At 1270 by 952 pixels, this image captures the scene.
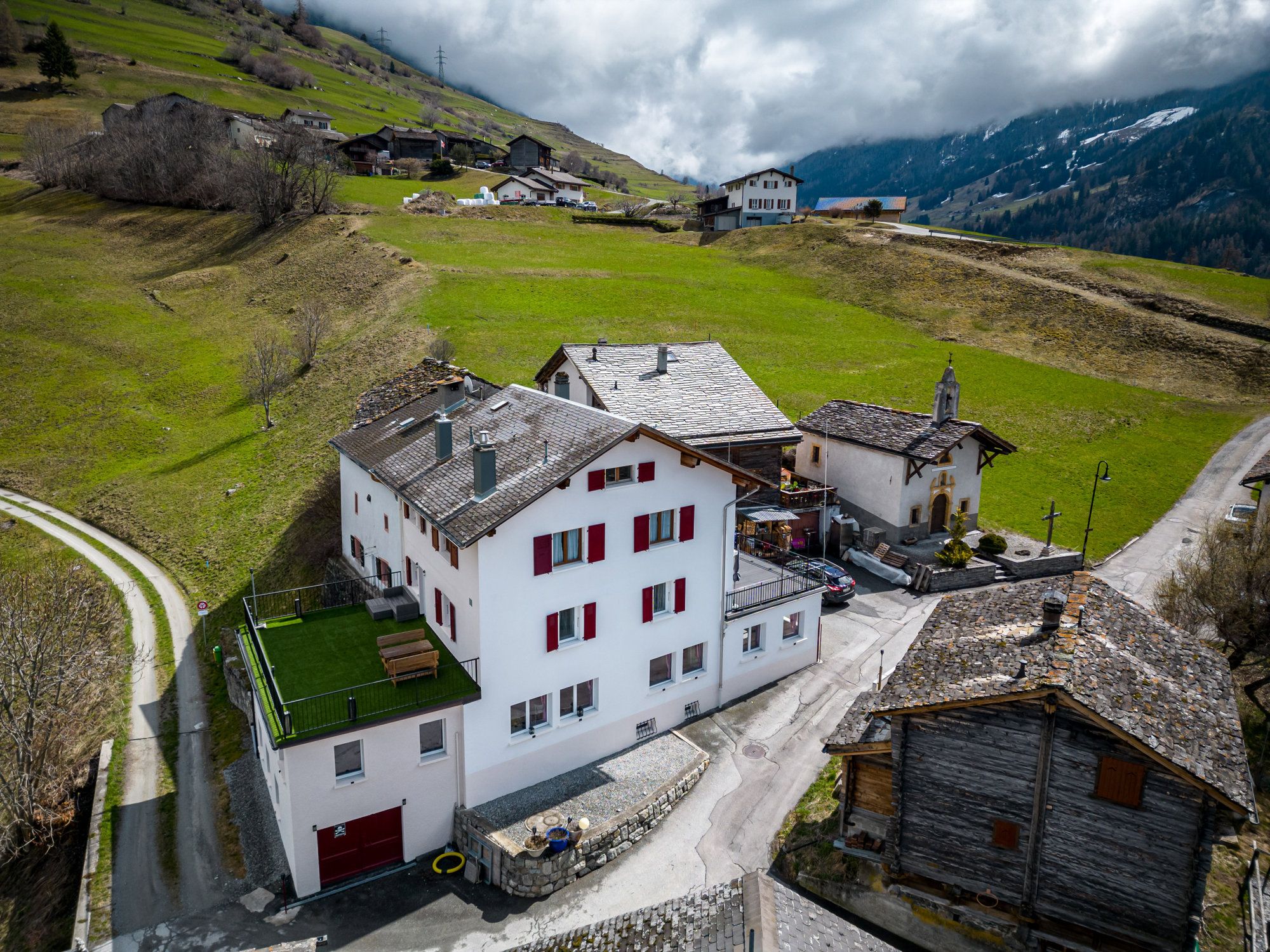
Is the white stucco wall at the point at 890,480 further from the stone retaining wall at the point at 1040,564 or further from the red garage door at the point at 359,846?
the red garage door at the point at 359,846

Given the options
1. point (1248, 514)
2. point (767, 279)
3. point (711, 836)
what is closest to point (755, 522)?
point (711, 836)

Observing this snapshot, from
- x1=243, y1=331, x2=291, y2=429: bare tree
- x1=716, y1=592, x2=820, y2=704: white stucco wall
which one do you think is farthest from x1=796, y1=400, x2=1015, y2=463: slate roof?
x1=243, y1=331, x2=291, y2=429: bare tree

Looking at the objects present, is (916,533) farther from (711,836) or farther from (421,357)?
(421,357)

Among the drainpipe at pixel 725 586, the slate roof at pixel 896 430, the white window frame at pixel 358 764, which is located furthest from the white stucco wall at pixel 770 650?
the slate roof at pixel 896 430

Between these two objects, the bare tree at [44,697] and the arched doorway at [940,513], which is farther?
the arched doorway at [940,513]

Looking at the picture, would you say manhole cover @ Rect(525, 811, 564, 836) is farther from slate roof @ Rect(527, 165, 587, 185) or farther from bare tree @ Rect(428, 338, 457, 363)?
slate roof @ Rect(527, 165, 587, 185)

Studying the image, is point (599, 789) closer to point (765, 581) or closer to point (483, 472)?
point (483, 472)

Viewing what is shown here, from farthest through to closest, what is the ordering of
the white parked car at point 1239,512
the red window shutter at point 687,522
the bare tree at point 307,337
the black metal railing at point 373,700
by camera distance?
the bare tree at point 307,337, the white parked car at point 1239,512, the red window shutter at point 687,522, the black metal railing at point 373,700
